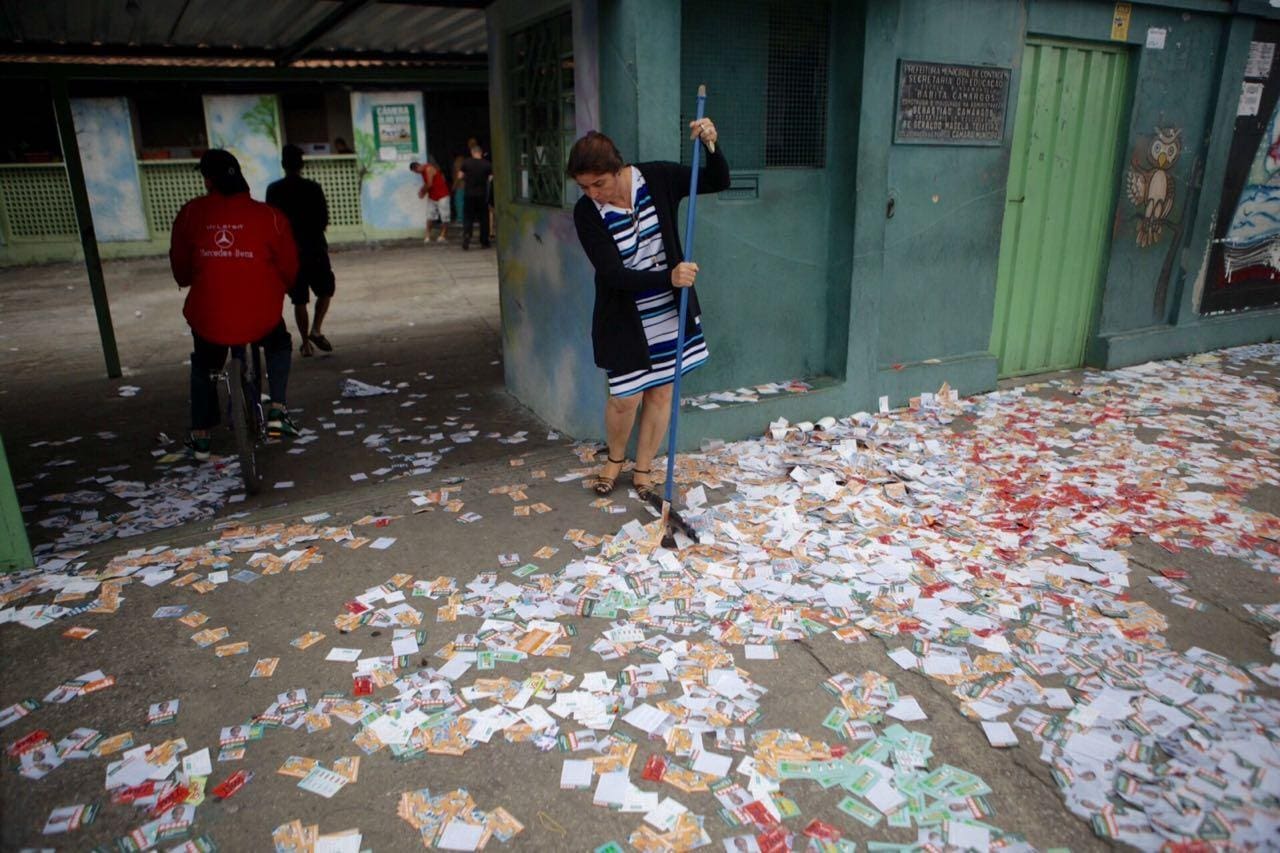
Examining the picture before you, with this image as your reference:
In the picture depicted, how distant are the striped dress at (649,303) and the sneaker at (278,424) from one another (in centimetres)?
270

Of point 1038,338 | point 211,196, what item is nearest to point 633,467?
point 211,196

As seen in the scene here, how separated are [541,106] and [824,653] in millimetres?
3938

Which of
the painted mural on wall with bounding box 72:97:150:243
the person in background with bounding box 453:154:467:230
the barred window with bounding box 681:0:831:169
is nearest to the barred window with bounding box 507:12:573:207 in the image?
the barred window with bounding box 681:0:831:169

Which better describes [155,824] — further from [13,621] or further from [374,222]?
[374,222]

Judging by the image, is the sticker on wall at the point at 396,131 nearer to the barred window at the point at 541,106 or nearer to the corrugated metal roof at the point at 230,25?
the corrugated metal roof at the point at 230,25

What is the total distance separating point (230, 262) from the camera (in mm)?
4602

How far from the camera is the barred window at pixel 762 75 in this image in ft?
16.2

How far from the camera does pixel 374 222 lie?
→ 17.3 meters

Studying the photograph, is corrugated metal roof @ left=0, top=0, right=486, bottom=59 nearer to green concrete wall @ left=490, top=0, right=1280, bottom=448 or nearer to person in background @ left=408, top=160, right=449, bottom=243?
green concrete wall @ left=490, top=0, right=1280, bottom=448

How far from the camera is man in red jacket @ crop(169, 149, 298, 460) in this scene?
15.0ft

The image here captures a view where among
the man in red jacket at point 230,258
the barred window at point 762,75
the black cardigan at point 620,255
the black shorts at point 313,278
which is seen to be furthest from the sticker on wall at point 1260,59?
the black shorts at point 313,278

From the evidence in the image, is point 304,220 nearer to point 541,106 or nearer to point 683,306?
point 541,106

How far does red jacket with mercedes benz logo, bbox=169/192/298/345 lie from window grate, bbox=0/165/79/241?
13.5 m

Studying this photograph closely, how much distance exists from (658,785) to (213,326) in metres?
3.73
